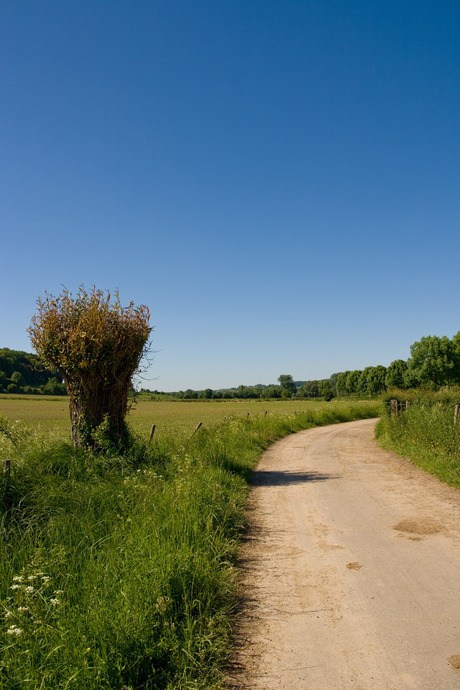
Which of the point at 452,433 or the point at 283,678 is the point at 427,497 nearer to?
the point at 452,433

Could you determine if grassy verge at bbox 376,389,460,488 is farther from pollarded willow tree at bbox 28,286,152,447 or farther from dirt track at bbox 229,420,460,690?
pollarded willow tree at bbox 28,286,152,447

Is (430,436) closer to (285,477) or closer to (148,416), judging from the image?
(285,477)

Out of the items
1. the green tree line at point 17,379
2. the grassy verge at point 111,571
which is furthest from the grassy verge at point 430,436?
the green tree line at point 17,379

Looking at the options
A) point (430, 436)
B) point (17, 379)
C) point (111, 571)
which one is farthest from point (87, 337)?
point (17, 379)

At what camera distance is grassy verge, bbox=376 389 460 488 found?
1073 centimetres

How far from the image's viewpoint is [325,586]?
479 cm

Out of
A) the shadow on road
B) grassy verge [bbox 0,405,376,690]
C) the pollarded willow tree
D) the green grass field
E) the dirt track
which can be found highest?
the pollarded willow tree

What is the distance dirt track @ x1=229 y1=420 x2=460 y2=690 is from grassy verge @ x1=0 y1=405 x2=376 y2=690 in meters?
0.38

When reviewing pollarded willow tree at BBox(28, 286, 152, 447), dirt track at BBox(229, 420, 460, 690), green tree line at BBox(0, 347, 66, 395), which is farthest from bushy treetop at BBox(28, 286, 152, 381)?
green tree line at BBox(0, 347, 66, 395)

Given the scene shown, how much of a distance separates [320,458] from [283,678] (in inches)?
473

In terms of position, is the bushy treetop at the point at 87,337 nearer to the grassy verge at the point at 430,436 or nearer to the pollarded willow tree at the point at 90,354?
the pollarded willow tree at the point at 90,354

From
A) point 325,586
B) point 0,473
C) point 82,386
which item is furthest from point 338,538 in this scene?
point 82,386

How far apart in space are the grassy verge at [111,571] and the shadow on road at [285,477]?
89.5 inches

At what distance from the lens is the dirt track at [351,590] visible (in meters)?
3.29
